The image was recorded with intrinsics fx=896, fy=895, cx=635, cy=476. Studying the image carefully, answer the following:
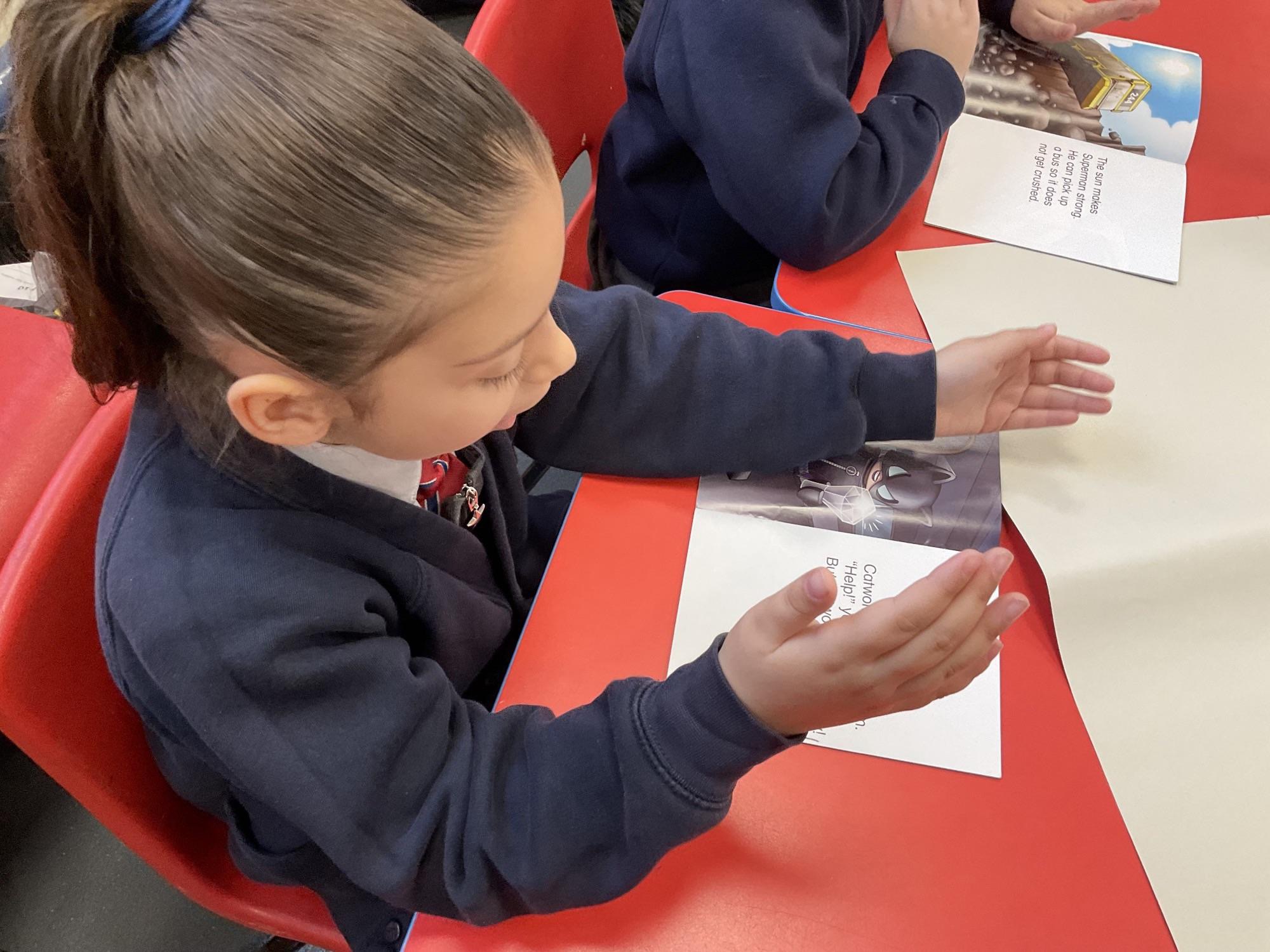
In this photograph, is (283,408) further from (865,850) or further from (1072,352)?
(1072,352)

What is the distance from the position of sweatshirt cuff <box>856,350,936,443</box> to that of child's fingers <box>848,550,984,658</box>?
21cm

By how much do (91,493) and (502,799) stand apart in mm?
281

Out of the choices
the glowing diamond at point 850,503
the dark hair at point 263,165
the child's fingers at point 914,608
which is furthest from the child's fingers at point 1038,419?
the dark hair at point 263,165

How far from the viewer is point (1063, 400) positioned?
681 millimetres

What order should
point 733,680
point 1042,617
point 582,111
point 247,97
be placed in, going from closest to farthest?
point 247,97, point 733,680, point 1042,617, point 582,111

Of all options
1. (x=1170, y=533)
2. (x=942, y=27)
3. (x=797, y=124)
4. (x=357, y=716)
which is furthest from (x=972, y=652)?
(x=942, y=27)

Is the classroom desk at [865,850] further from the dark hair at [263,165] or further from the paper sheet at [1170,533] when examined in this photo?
the dark hair at [263,165]

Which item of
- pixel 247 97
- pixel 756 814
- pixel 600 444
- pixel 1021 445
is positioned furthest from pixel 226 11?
pixel 1021 445

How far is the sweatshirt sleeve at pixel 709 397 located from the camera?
2.17ft

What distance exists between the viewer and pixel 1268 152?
2.89 ft

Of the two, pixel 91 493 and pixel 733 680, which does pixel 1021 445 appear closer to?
pixel 733 680

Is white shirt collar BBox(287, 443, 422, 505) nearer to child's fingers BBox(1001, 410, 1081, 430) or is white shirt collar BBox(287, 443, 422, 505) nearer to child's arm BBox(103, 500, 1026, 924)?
child's arm BBox(103, 500, 1026, 924)

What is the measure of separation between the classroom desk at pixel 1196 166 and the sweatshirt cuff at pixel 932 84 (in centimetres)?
6

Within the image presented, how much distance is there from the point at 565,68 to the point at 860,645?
69 cm
